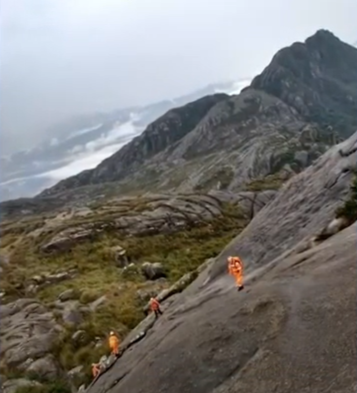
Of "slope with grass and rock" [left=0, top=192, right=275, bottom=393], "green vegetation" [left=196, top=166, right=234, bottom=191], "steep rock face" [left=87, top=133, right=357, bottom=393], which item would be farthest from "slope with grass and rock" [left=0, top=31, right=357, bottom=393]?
"green vegetation" [left=196, top=166, right=234, bottom=191]

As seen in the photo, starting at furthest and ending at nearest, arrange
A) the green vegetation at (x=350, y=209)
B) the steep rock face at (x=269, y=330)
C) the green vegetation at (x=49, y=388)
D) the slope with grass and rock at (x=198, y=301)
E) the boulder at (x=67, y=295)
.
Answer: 1. the boulder at (x=67, y=295)
2. the green vegetation at (x=49, y=388)
3. the green vegetation at (x=350, y=209)
4. the slope with grass and rock at (x=198, y=301)
5. the steep rock face at (x=269, y=330)

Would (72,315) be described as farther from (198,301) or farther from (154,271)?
(198,301)

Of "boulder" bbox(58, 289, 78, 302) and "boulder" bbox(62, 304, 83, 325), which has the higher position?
"boulder" bbox(58, 289, 78, 302)

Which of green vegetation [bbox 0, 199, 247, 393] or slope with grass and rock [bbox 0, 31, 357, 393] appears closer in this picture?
slope with grass and rock [bbox 0, 31, 357, 393]

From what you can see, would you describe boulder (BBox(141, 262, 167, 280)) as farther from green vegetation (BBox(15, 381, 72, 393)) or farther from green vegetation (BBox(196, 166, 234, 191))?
green vegetation (BBox(196, 166, 234, 191))

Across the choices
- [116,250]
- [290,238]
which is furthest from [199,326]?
[116,250]

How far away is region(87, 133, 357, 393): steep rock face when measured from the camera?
1516cm

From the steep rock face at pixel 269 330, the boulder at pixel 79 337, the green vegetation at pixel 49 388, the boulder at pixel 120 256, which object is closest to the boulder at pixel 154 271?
the boulder at pixel 120 256

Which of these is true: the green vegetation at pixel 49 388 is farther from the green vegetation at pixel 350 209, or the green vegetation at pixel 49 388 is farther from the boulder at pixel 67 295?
the green vegetation at pixel 350 209

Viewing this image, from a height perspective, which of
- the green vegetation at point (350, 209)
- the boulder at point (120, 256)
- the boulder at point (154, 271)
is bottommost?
the boulder at point (154, 271)

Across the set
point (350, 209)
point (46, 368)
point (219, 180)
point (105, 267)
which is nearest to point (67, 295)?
point (105, 267)

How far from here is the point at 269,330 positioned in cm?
1733

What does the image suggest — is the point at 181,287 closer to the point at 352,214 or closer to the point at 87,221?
the point at 352,214

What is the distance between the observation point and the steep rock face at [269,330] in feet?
49.7
